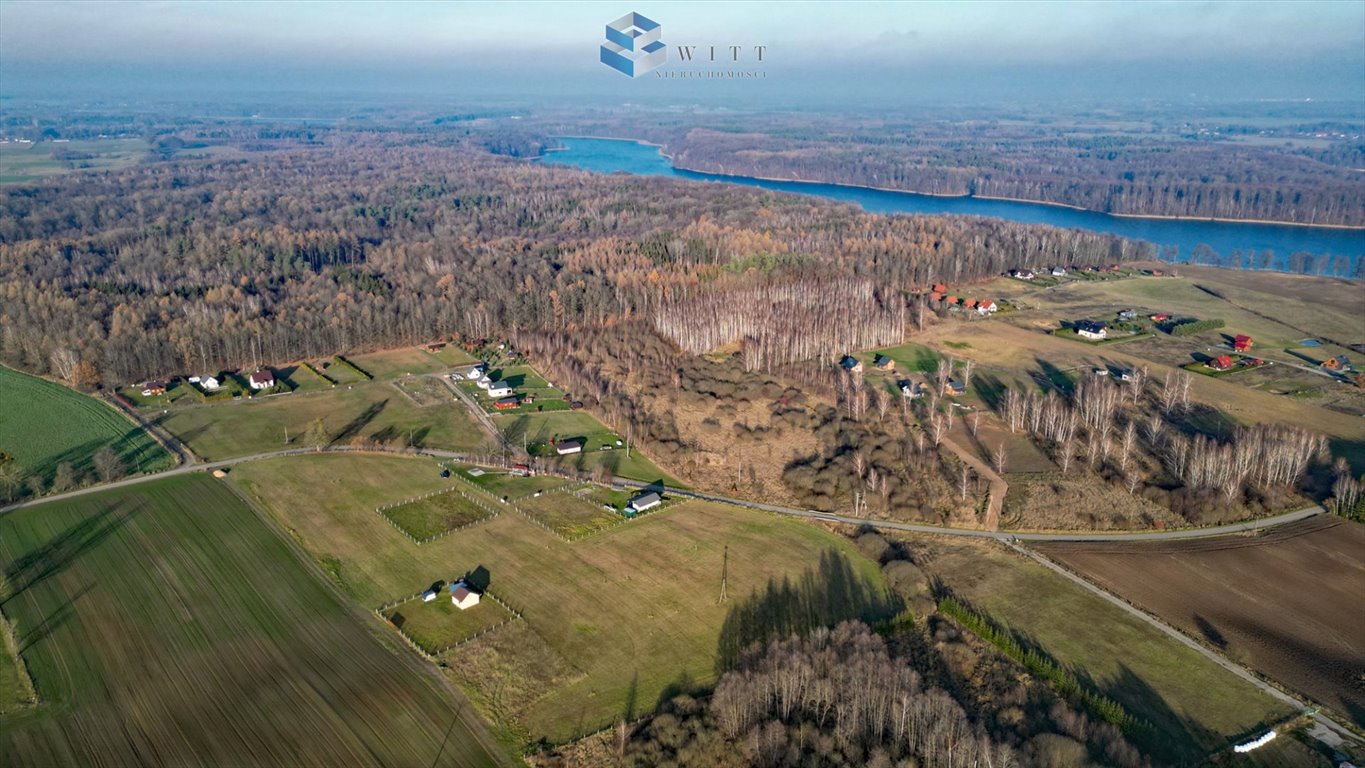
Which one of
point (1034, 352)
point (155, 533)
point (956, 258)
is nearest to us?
point (155, 533)

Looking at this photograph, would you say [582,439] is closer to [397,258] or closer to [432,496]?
[432,496]

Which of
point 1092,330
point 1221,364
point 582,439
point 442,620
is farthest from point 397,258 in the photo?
point 1221,364

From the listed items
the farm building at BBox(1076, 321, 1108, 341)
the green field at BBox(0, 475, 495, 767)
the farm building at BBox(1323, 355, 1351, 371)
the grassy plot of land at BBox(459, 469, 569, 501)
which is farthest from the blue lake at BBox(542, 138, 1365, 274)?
the green field at BBox(0, 475, 495, 767)

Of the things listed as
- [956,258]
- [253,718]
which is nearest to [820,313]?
[956,258]

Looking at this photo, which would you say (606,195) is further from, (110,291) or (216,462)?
(216,462)

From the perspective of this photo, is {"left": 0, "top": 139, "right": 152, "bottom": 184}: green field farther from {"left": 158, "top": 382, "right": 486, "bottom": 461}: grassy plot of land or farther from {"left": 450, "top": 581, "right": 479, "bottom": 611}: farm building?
{"left": 450, "top": 581, "right": 479, "bottom": 611}: farm building
